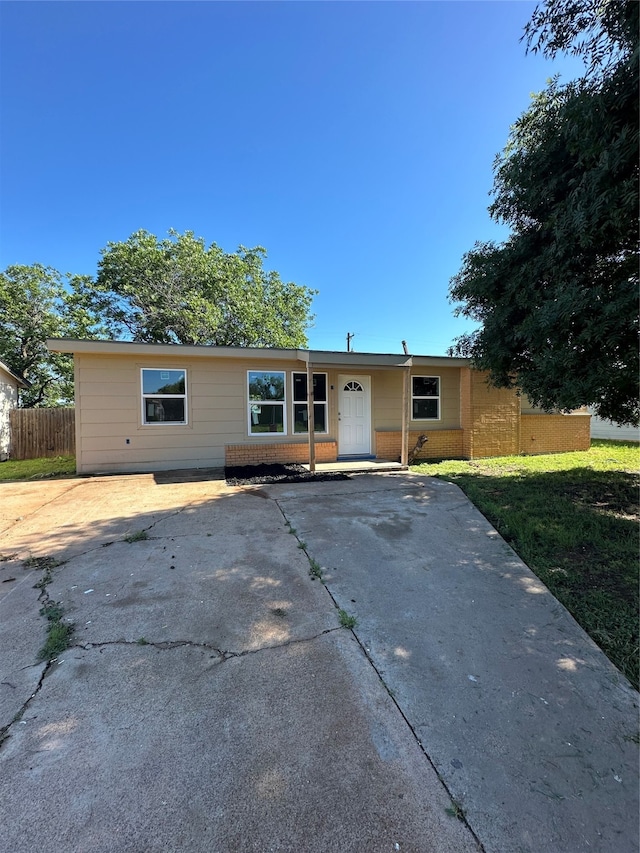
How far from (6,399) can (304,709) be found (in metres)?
15.7

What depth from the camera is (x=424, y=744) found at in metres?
1.72

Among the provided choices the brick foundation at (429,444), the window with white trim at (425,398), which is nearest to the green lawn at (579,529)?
the brick foundation at (429,444)

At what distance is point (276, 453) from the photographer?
9016 mm

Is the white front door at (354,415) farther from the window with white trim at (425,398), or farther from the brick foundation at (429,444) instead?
the window with white trim at (425,398)

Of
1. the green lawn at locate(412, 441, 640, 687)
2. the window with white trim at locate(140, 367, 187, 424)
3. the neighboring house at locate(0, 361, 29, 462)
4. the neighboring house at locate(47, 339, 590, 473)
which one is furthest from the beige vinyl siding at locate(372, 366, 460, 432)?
the neighboring house at locate(0, 361, 29, 462)

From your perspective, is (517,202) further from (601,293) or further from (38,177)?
(38,177)

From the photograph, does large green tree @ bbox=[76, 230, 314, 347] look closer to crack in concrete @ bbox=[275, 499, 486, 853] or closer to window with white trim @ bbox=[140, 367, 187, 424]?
window with white trim @ bbox=[140, 367, 187, 424]

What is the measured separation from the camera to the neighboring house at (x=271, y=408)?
26.1ft

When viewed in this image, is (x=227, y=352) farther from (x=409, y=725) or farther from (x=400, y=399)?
(x=409, y=725)

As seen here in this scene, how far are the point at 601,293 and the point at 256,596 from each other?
189 inches

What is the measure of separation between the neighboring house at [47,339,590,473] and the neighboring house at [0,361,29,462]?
6143 mm

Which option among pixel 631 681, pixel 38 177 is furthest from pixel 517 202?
pixel 38 177

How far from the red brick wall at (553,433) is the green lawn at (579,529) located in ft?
7.17

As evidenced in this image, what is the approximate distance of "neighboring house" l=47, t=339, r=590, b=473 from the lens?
7.97 metres
